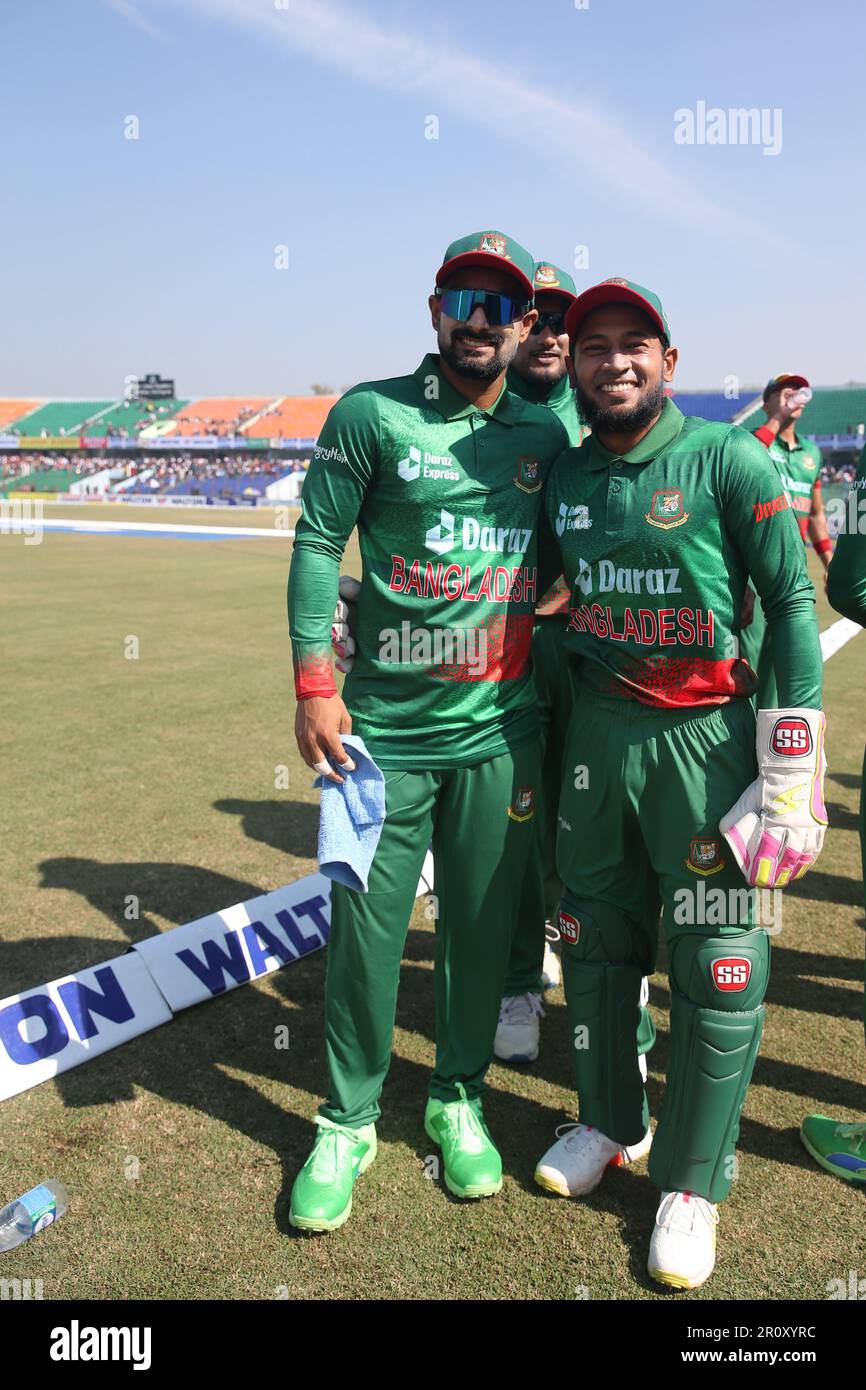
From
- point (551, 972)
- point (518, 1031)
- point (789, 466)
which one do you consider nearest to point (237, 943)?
point (518, 1031)

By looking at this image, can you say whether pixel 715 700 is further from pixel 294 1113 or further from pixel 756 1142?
pixel 294 1113

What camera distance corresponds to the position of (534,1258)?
94.3 inches

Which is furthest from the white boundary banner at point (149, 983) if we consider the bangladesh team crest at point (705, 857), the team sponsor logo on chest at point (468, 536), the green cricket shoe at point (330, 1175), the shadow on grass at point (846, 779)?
the shadow on grass at point (846, 779)

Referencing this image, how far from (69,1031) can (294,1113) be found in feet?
2.80

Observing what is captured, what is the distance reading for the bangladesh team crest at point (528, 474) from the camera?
8.77 feet

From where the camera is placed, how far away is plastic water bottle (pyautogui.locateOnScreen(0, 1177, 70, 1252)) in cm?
242

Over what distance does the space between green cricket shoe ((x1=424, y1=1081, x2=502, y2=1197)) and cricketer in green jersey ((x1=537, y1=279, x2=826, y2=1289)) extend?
463 mm

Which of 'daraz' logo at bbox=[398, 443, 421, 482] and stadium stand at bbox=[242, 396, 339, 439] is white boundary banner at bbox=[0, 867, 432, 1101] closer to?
'daraz' logo at bbox=[398, 443, 421, 482]

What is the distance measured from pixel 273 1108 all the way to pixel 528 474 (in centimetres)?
213

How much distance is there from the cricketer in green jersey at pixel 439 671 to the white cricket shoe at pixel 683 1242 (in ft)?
1.54

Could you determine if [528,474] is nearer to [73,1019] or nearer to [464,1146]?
[464,1146]

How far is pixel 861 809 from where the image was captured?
9.01ft

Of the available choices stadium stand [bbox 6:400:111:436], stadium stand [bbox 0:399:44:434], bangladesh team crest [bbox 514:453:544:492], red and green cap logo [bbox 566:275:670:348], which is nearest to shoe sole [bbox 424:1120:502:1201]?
bangladesh team crest [bbox 514:453:544:492]

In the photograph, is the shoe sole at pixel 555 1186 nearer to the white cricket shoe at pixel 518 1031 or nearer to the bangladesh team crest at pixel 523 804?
the white cricket shoe at pixel 518 1031
